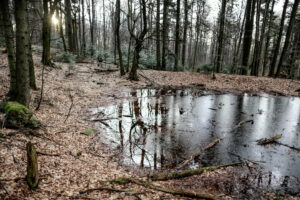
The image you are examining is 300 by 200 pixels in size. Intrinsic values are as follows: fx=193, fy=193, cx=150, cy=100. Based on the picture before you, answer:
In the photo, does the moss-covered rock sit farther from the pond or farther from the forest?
the pond

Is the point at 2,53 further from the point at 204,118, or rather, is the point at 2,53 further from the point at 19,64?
the point at 204,118

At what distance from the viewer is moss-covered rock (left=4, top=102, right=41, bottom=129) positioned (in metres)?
5.73

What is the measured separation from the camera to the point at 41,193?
3580 millimetres

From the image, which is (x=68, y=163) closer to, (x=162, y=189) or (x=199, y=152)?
(x=162, y=189)

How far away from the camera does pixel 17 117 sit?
231 inches

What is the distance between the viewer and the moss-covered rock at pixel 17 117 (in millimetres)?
5730

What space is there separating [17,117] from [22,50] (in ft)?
6.98

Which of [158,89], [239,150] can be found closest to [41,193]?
[239,150]

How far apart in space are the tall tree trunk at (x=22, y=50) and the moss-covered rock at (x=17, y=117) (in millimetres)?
622

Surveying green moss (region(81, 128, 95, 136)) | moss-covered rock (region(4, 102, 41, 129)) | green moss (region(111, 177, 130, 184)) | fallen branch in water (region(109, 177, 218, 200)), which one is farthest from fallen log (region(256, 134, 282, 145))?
moss-covered rock (region(4, 102, 41, 129))

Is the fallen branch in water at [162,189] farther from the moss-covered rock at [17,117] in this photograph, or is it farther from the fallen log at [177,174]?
the moss-covered rock at [17,117]

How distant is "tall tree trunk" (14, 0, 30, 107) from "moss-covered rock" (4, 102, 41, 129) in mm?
622

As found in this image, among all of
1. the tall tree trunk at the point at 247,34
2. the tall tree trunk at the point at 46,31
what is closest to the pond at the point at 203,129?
the tall tree trunk at the point at 46,31

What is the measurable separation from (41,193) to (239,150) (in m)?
5.92
